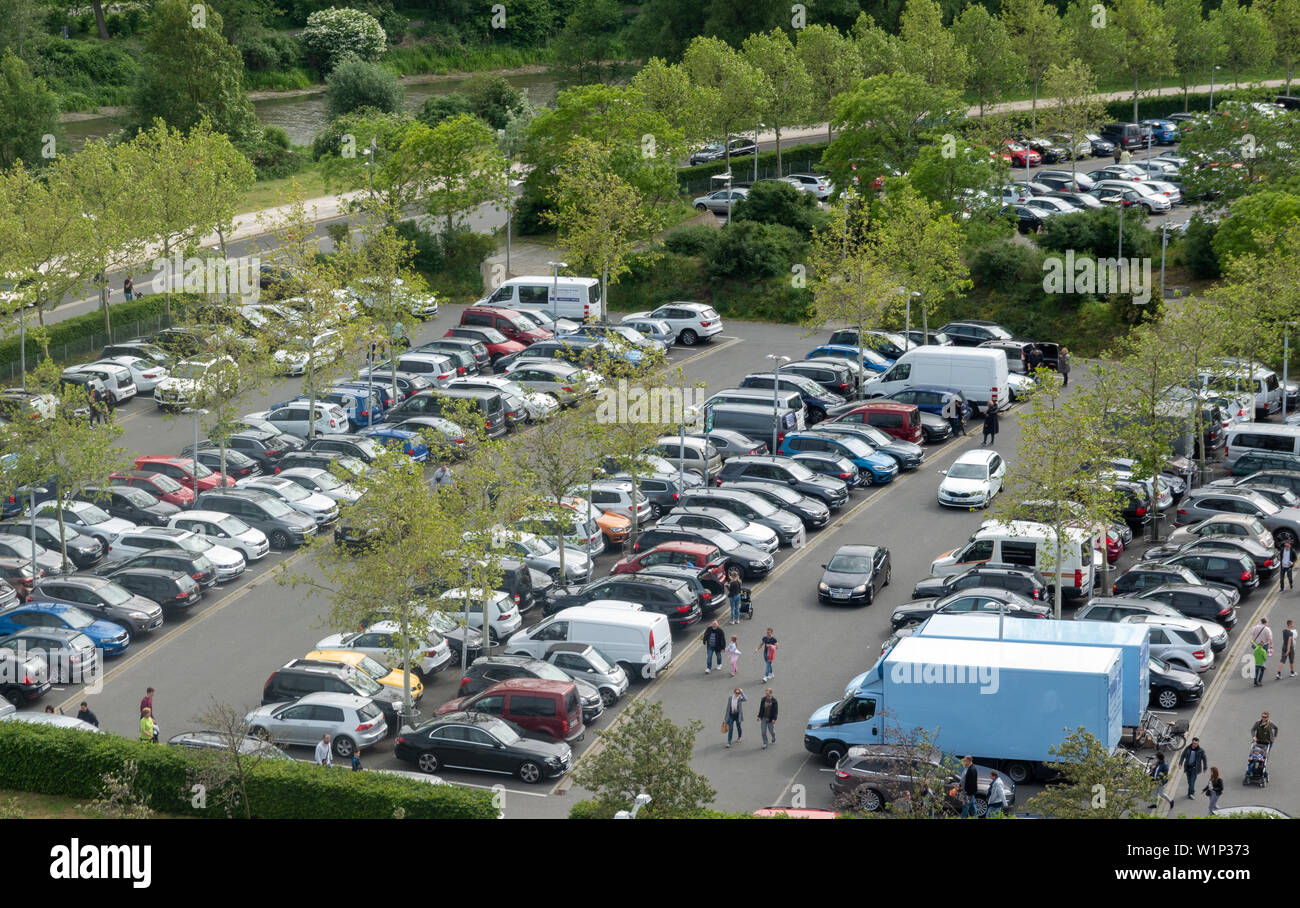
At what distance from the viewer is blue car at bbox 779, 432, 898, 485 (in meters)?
44.5

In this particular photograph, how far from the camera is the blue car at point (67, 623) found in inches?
1373

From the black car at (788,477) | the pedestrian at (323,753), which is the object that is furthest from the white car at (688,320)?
the pedestrian at (323,753)

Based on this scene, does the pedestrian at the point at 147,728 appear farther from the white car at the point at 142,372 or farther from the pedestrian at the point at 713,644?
the white car at the point at 142,372

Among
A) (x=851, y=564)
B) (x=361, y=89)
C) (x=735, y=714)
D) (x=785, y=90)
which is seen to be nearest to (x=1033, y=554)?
(x=851, y=564)

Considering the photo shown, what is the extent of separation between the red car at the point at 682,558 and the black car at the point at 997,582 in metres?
4.66

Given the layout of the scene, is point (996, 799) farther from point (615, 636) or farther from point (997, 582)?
point (997, 582)

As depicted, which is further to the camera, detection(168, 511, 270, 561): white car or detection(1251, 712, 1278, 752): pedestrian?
detection(168, 511, 270, 561): white car

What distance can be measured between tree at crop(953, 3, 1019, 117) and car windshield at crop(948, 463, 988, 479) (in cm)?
4714

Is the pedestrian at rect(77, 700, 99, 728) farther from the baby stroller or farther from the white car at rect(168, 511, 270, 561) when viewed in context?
the baby stroller

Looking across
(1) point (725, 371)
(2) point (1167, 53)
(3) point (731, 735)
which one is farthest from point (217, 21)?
(3) point (731, 735)

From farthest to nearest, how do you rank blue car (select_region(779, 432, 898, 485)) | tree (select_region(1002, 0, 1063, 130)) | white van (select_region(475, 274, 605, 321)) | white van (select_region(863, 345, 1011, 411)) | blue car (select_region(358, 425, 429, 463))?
tree (select_region(1002, 0, 1063, 130)), white van (select_region(475, 274, 605, 321)), white van (select_region(863, 345, 1011, 411)), blue car (select_region(358, 425, 429, 463)), blue car (select_region(779, 432, 898, 485))

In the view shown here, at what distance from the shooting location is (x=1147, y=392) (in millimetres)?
38781

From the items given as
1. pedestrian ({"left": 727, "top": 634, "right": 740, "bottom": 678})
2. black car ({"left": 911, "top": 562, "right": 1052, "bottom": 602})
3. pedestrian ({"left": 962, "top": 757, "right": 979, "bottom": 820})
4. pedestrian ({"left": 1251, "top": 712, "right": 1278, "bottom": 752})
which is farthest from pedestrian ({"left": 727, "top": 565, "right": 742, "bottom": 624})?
pedestrian ({"left": 1251, "top": 712, "right": 1278, "bottom": 752})

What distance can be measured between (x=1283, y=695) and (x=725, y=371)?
1061 inches
